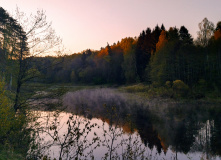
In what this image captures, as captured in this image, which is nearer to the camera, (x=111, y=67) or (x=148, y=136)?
(x=148, y=136)

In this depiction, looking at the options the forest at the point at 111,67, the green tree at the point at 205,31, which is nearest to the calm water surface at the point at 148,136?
the forest at the point at 111,67

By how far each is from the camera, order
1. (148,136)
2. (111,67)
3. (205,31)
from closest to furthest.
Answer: (148,136), (205,31), (111,67)

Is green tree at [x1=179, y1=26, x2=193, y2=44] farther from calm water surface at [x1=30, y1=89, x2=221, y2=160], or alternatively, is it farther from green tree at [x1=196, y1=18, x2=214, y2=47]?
calm water surface at [x1=30, y1=89, x2=221, y2=160]

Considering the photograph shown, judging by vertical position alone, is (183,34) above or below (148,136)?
above

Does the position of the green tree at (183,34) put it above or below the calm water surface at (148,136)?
above

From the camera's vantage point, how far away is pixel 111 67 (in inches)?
2788

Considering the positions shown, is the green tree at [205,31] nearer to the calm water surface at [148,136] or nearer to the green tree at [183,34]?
the green tree at [183,34]

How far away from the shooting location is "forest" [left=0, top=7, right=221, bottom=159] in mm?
10555

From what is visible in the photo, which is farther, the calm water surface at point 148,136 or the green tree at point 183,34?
the green tree at point 183,34

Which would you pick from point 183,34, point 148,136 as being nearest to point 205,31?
point 183,34

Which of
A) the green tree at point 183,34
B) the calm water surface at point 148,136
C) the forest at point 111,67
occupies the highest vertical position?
the green tree at point 183,34

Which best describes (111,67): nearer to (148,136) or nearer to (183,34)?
(183,34)

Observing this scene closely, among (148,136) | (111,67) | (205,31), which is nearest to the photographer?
(148,136)

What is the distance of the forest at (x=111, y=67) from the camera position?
1055 centimetres
